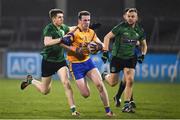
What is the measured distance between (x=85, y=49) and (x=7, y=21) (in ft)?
62.7

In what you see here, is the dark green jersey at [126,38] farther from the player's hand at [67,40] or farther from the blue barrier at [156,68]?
the blue barrier at [156,68]

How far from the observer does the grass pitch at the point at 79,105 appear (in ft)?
46.1

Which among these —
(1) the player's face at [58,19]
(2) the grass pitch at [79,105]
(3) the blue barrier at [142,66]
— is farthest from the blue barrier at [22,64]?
(1) the player's face at [58,19]

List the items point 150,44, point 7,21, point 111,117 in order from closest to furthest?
point 111,117
point 150,44
point 7,21

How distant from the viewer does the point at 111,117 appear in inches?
533

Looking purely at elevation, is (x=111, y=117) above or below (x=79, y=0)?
below

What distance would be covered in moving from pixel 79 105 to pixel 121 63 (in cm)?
173

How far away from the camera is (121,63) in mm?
15602

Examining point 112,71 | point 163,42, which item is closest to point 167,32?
point 163,42

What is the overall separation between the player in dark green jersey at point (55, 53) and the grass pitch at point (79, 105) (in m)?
0.63

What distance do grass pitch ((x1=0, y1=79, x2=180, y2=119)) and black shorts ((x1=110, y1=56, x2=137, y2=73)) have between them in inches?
36.7

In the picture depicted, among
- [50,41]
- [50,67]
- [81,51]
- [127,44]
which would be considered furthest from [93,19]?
[81,51]

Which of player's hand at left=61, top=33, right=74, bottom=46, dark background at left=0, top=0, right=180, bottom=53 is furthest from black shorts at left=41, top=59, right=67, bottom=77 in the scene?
dark background at left=0, top=0, right=180, bottom=53

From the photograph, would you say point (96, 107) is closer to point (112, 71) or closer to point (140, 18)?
point (112, 71)
